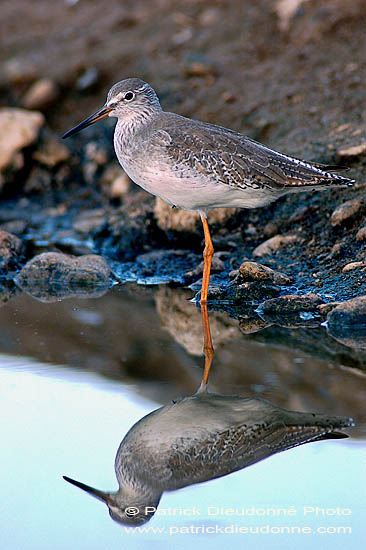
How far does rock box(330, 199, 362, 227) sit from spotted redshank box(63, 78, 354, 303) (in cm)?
75

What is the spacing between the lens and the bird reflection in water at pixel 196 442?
5.10m

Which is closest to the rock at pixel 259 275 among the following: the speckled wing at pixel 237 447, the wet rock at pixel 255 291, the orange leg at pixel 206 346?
the wet rock at pixel 255 291

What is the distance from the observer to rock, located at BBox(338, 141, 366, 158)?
9.62 meters

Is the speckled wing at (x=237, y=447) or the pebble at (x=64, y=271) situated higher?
the speckled wing at (x=237, y=447)

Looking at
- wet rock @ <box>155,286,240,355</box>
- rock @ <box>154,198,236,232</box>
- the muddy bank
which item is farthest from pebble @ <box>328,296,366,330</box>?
rock @ <box>154,198,236,232</box>

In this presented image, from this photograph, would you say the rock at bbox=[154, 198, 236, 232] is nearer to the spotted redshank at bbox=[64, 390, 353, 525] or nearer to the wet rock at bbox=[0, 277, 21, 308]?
the wet rock at bbox=[0, 277, 21, 308]

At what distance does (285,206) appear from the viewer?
1007 centimetres

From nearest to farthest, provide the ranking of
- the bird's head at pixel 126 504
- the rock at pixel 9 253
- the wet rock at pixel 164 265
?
the bird's head at pixel 126 504 → the wet rock at pixel 164 265 → the rock at pixel 9 253

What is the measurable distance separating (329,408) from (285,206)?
4.56 metres

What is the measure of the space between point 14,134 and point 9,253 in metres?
3.14

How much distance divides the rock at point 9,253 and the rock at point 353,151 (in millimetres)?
4349

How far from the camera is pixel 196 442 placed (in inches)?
222

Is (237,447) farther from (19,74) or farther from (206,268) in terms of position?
(19,74)

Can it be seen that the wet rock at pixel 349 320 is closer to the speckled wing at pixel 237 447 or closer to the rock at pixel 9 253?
the speckled wing at pixel 237 447
